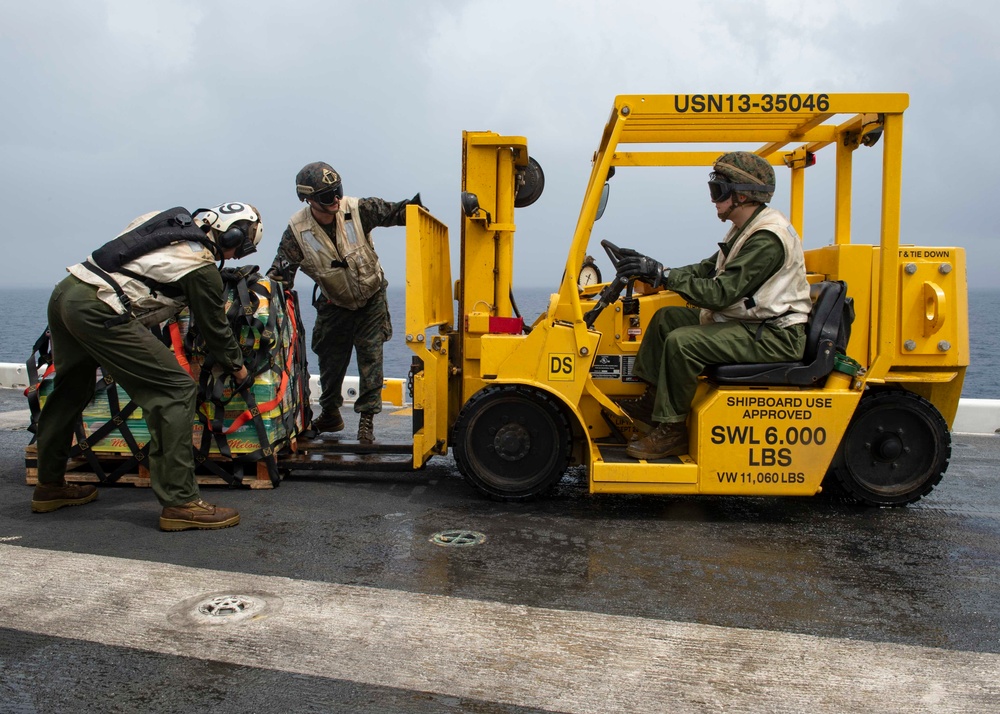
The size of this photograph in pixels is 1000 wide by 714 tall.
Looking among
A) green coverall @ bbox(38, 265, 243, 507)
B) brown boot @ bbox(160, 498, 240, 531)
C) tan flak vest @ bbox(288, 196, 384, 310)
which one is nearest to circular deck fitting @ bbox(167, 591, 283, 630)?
brown boot @ bbox(160, 498, 240, 531)

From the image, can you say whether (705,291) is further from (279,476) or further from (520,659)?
(279,476)

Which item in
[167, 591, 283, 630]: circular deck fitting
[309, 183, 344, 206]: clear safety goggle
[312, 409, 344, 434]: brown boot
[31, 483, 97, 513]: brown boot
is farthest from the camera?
[312, 409, 344, 434]: brown boot

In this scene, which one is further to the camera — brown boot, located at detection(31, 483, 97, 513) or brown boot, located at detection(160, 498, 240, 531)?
brown boot, located at detection(31, 483, 97, 513)

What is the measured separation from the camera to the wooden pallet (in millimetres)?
5512

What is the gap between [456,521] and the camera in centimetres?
487

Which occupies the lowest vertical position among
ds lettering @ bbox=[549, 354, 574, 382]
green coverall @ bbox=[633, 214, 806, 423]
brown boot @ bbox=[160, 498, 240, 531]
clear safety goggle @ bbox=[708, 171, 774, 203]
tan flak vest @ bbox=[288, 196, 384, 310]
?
brown boot @ bbox=[160, 498, 240, 531]

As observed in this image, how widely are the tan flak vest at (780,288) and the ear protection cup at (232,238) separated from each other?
287 centimetres

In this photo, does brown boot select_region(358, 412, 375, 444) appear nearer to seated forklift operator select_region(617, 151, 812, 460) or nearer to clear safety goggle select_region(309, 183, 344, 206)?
clear safety goggle select_region(309, 183, 344, 206)

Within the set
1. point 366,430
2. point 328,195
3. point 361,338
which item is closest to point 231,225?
point 328,195

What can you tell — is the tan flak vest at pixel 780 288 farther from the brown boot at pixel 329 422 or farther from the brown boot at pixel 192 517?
the brown boot at pixel 329 422

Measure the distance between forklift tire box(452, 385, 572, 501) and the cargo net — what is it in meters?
1.33

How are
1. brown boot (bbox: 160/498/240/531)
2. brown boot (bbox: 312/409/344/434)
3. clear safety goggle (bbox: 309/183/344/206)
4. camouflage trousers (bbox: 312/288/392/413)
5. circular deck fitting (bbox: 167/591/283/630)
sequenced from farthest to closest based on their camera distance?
brown boot (bbox: 312/409/344/434) → camouflage trousers (bbox: 312/288/392/413) → clear safety goggle (bbox: 309/183/344/206) → brown boot (bbox: 160/498/240/531) → circular deck fitting (bbox: 167/591/283/630)

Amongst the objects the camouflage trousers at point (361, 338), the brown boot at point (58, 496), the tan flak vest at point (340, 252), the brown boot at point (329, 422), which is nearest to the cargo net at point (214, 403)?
the brown boot at point (58, 496)

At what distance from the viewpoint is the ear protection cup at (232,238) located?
498 cm
